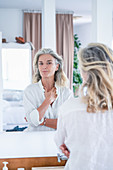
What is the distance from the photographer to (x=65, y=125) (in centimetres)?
114

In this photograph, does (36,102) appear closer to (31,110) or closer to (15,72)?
(31,110)

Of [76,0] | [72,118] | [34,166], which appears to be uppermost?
[76,0]

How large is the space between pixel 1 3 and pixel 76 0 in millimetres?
1434

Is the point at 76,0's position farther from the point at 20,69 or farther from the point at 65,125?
the point at 65,125

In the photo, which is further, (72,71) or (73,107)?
(72,71)

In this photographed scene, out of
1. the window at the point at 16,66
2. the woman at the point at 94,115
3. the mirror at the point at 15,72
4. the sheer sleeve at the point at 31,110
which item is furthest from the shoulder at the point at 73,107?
the window at the point at 16,66

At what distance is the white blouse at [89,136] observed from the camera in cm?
110

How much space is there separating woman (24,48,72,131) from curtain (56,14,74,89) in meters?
3.83

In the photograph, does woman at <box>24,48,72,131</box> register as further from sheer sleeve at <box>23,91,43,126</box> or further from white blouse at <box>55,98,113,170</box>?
white blouse at <box>55,98,113,170</box>

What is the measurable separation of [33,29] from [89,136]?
4853 millimetres

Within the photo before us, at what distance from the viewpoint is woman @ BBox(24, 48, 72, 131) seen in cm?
189

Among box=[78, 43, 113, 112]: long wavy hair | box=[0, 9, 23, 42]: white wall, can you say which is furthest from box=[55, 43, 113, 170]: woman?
box=[0, 9, 23, 42]: white wall

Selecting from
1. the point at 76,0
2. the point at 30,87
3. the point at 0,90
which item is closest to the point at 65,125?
the point at 30,87

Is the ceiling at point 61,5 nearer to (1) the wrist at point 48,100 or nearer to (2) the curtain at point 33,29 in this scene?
(2) the curtain at point 33,29
